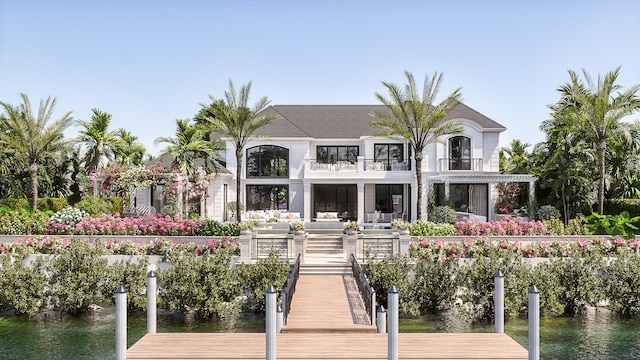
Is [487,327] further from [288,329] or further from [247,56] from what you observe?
[247,56]

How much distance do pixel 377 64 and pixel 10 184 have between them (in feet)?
86.7

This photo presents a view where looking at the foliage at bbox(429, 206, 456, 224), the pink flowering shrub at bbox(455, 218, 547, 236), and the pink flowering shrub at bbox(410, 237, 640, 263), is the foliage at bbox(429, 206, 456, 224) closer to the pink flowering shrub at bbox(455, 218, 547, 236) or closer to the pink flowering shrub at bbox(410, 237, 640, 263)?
the pink flowering shrub at bbox(455, 218, 547, 236)

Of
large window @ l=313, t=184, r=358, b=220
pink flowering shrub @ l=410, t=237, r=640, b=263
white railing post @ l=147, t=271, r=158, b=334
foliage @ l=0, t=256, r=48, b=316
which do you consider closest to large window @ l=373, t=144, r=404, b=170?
large window @ l=313, t=184, r=358, b=220

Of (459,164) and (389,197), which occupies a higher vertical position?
(459,164)

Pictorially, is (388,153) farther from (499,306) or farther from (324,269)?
(499,306)

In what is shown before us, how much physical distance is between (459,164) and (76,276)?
23807 mm

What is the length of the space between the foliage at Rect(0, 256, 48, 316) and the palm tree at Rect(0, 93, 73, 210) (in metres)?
18.9

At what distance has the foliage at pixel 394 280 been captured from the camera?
14.8 m

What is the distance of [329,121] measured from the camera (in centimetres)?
3681

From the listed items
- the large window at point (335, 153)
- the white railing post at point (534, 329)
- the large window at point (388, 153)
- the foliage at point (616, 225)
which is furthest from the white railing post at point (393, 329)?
the large window at point (335, 153)

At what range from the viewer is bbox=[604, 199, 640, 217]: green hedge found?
27.9 m

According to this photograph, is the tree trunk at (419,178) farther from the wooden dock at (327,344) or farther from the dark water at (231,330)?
the wooden dock at (327,344)

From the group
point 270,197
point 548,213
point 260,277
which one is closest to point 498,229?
point 548,213

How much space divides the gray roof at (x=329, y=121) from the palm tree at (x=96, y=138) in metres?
11.7
